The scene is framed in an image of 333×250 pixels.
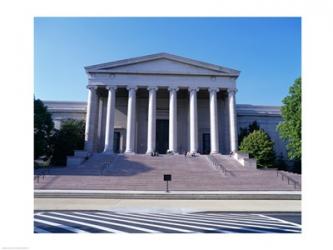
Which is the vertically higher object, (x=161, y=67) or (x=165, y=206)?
(x=161, y=67)

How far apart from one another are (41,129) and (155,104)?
48.9 ft

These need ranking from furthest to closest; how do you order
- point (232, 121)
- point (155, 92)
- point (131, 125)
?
point (155, 92) → point (232, 121) → point (131, 125)

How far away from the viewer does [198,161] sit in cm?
3900

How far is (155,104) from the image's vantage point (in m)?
46.9

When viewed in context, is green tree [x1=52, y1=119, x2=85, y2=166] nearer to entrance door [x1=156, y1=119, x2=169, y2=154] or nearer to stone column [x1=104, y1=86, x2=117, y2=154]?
stone column [x1=104, y1=86, x2=117, y2=154]

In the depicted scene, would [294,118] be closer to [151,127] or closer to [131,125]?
[151,127]

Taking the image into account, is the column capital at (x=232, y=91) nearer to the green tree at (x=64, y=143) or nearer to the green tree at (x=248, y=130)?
the green tree at (x=248, y=130)

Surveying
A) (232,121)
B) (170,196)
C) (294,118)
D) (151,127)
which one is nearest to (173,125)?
(151,127)

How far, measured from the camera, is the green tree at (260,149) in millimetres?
41406

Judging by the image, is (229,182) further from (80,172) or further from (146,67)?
(146,67)

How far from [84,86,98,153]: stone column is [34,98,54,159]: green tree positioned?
15.2ft
